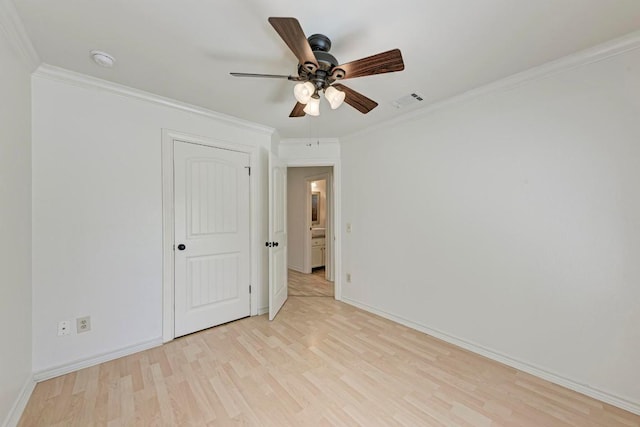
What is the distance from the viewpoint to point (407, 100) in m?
2.49

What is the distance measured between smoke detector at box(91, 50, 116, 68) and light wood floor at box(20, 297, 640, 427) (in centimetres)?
236

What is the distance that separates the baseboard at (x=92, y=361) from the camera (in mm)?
1912

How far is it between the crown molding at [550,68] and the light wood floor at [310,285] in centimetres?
285

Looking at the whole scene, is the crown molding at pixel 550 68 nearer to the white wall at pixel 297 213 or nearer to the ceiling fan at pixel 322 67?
the ceiling fan at pixel 322 67

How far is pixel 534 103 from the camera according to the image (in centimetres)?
202

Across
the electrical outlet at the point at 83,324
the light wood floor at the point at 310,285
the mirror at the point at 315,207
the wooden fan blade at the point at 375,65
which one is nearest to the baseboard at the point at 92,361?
the electrical outlet at the point at 83,324

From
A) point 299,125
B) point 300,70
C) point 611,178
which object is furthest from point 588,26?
point 299,125

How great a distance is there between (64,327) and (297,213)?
3867 mm

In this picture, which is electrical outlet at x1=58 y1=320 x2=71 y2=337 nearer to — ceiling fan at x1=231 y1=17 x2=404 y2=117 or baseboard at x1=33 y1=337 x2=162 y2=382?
baseboard at x1=33 y1=337 x2=162 y2=382

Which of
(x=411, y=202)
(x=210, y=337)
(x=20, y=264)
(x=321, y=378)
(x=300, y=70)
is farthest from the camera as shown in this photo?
(x=411, y=202)

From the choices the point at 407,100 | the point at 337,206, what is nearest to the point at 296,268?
the point at 337,206

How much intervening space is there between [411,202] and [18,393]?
3.43 metres

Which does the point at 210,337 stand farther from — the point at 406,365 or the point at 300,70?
the point at 300,70

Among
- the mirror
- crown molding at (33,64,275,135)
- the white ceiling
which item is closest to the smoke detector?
the white ceiling
